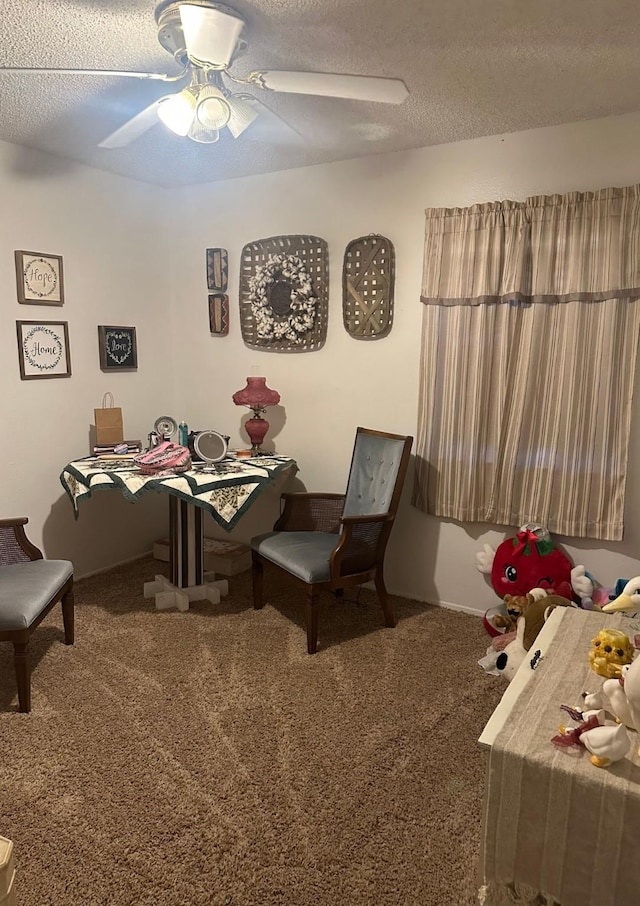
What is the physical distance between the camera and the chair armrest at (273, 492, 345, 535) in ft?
11.5

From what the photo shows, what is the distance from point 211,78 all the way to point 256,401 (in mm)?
1829

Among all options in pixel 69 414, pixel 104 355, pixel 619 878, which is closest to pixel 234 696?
pixel 619 878

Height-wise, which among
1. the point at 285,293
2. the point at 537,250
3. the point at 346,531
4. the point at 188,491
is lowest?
the point at 346,531

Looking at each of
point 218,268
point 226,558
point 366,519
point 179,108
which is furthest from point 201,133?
point 226,558

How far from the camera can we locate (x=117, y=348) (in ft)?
12.7

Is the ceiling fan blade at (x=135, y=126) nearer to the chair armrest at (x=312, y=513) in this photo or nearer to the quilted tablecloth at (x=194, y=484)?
the quilted tablecloth at (x=194, y=484)

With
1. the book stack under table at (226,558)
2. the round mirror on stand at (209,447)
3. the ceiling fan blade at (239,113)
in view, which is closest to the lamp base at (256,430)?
the round mirror on stand at (209,447)

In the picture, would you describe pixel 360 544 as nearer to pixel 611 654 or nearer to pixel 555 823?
pixel 611 654

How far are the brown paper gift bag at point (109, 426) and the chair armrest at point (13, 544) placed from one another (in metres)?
0.87

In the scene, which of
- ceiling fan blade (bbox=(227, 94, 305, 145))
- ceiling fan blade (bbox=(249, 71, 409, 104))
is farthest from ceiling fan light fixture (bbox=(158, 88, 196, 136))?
ceiling fan blade (bbox=(227, 94, 305, 145))

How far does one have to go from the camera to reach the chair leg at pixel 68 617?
2910mm

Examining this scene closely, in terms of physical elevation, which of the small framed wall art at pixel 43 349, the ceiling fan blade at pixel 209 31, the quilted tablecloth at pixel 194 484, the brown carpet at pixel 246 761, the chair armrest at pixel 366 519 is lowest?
the brown carpet at pixel 246 761

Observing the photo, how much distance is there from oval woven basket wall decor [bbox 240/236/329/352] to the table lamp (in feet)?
0.95

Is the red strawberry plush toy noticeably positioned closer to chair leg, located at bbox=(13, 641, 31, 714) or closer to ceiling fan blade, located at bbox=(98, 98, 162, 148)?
chair leg, located at bbox=(13, 641, 31, 714)
